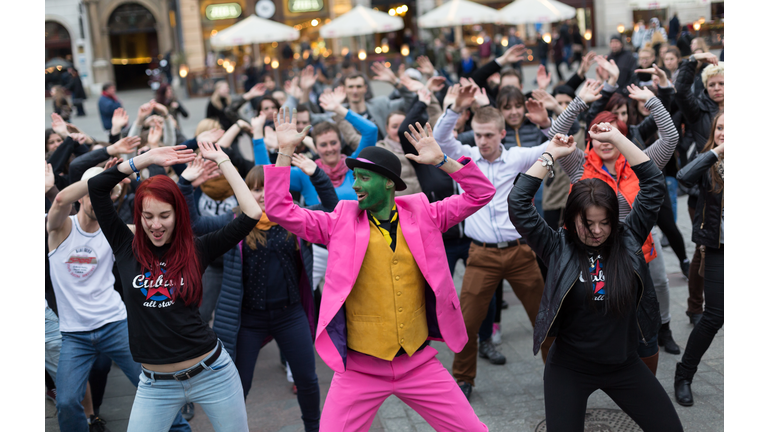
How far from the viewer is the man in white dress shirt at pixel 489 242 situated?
5.09m

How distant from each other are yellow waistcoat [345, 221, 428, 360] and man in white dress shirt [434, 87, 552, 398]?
1508 mm

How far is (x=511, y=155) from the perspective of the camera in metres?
5.20

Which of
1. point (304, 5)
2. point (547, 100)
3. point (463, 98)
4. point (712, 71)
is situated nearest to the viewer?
point (463, 98)

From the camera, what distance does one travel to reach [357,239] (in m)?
3.60

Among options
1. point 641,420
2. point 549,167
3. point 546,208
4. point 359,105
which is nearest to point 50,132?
point 359,105

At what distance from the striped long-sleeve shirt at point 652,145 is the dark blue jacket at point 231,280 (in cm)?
173

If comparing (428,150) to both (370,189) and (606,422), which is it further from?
(606,422)

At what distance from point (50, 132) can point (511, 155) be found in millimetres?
4618

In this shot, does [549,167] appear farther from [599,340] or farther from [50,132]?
[50,132]

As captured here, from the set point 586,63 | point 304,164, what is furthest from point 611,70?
point 304,164

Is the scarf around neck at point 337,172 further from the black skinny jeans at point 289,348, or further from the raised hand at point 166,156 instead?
the raised hand at point 166,156

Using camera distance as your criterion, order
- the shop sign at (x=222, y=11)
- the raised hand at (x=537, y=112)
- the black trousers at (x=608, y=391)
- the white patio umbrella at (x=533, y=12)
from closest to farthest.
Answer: the black trousers at (x=608, y=391)
the raised hand at (x=537, y=112)
the white patio umbrella at (x=533, y=12)
the shop sign at (x=222, y=11)

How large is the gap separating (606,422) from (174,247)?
3.02 m

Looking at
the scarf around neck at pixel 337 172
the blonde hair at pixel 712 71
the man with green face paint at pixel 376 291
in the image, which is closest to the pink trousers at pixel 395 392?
the man with green face paint at pixel 376 291
